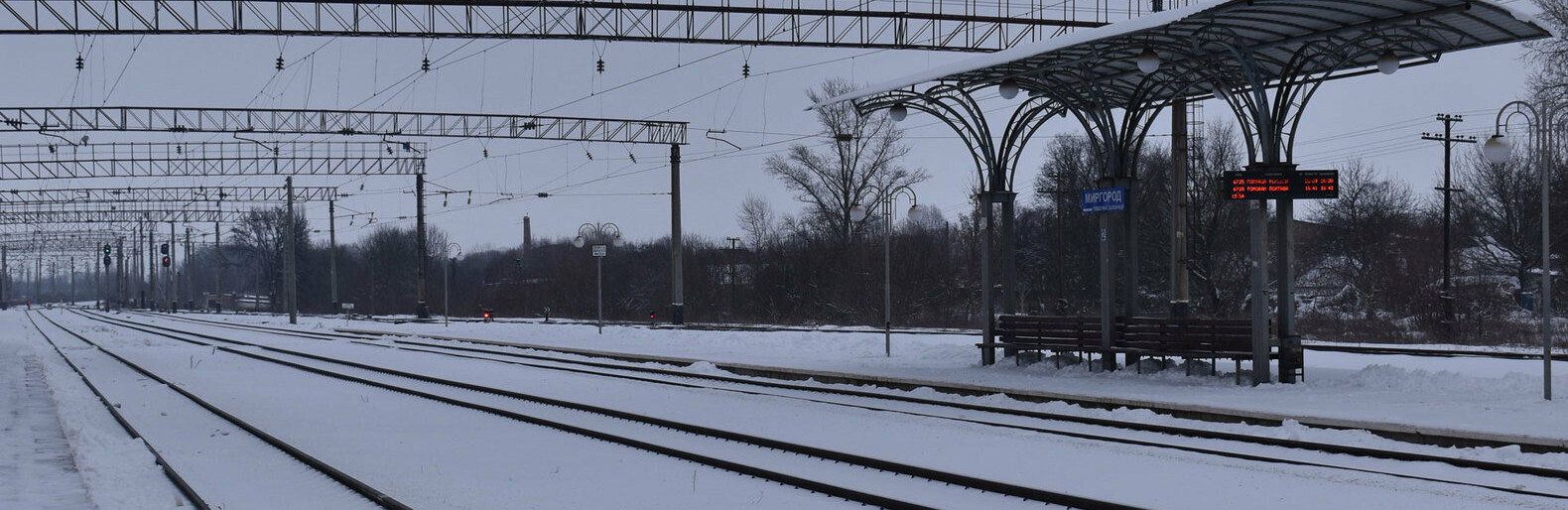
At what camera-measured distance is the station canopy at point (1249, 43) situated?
56.3ft

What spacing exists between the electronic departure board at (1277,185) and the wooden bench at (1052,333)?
3.88m

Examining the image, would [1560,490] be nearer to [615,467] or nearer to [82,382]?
[615,467]

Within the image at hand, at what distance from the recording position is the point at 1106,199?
21500 millimetres

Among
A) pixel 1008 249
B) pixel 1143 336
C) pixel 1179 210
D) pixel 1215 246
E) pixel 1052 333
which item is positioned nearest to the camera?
pixel 1143 336

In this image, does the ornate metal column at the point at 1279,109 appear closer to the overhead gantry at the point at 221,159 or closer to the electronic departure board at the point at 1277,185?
the electronic departure board at the point at 1277,185

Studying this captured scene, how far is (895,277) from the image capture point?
57.2m

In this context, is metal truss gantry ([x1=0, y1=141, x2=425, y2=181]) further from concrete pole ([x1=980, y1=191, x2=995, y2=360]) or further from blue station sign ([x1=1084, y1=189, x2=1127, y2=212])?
blue station sign ([x1=1084, y1=189, x2=1127, y2=212])

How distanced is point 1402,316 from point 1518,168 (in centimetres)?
2099

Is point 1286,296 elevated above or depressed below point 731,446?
above

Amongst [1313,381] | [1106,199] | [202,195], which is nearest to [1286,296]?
[1313,381]

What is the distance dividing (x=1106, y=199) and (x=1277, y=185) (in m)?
3.23

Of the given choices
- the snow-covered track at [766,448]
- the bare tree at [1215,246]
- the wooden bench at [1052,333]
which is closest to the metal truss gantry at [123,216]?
the bare tree at [1215,246]

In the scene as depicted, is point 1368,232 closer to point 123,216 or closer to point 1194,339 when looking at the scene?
point 1194,339

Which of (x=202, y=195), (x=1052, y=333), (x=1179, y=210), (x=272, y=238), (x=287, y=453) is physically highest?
(x=202, y=195)
